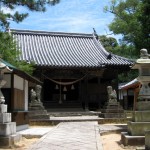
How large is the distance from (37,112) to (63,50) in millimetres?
10328

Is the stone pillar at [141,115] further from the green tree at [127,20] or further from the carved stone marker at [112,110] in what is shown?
the green tree at [127,20]

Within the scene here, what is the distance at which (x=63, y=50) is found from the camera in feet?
99.9

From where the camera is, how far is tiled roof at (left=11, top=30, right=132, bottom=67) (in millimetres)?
26641

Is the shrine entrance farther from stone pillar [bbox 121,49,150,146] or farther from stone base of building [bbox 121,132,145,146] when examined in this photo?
stone base of building [bbox 121,132,145,146]

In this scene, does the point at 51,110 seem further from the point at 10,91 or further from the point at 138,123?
the point at 138,123

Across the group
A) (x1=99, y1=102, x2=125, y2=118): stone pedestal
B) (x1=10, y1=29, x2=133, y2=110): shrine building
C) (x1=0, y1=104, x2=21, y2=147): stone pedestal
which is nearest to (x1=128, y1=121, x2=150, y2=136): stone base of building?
(x1=0, y1=104, x2=21, y2=147): stone pedestal

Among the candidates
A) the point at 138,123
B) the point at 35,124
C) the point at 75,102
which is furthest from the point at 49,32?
the point at 138,123

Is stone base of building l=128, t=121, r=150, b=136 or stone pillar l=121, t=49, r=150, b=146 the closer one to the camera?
stone pillar l=121, t=49, r=150, b=146

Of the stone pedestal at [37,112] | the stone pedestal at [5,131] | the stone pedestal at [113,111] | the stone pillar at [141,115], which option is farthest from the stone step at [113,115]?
the stone pedestal at [5,131]

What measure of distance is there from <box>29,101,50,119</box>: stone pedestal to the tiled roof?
4.77 m

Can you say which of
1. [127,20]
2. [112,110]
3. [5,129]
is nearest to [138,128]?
[5,129]

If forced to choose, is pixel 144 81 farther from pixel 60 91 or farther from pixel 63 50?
pixel 63 50

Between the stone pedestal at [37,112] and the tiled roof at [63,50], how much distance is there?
15.6 feet

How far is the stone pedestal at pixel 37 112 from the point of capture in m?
21.0
